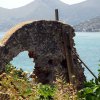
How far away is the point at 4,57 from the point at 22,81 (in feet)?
25.2

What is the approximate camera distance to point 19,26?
40.8ft

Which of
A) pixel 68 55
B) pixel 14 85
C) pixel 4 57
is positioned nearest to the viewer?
pixel 14 85

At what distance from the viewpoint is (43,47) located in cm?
1306

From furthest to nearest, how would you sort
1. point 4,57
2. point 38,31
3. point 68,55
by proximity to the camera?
point 68,55
point 38,31
point 4,57

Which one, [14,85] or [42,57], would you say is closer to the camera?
[14,85]

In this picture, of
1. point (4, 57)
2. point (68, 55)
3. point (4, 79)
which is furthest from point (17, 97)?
point (68, 55)

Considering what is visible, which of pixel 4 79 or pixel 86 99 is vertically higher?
pixel 4 79

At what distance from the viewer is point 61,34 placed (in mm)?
13844

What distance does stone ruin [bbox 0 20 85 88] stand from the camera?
12.2 meters

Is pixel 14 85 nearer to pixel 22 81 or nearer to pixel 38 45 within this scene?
pixel 22 81

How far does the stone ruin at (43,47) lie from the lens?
1224cm

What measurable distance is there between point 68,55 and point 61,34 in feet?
2.23

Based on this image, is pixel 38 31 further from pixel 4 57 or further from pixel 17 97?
pixel 17 97

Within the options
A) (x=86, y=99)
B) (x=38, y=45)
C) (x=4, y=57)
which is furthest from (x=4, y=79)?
(x=38, y=45)
